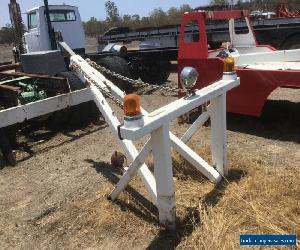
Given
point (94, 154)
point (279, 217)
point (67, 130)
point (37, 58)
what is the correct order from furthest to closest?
point (37, 58) < point (67, 130) < point (94, 154) < point (279, 217)

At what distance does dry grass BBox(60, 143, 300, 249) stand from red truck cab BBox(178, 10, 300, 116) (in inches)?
59.7

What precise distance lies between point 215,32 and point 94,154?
22.2ft

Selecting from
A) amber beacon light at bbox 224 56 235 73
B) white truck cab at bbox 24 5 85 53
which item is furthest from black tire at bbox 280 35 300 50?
amber beacon light at bbox 224 56 235 73

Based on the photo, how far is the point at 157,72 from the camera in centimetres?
1002

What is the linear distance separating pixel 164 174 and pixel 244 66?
3.57m

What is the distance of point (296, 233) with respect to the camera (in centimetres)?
275

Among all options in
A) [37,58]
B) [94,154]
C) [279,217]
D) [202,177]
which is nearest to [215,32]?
[37,58]

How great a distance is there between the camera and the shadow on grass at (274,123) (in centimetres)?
523

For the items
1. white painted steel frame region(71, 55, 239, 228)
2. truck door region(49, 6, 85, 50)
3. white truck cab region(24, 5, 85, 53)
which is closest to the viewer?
white painted steel frame region(71, 55, 239, 228)

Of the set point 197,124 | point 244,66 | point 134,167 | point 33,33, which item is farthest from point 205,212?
point 33,33

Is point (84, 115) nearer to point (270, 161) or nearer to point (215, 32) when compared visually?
point (270, 161)

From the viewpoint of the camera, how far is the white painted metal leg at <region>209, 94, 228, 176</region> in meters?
3.54

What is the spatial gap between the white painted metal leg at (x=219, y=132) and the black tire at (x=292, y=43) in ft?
22.6

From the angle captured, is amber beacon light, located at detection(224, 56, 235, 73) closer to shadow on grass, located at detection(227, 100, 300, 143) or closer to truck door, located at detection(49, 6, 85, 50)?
shadow on grass, located at detection(227, 100, 300, 143)
